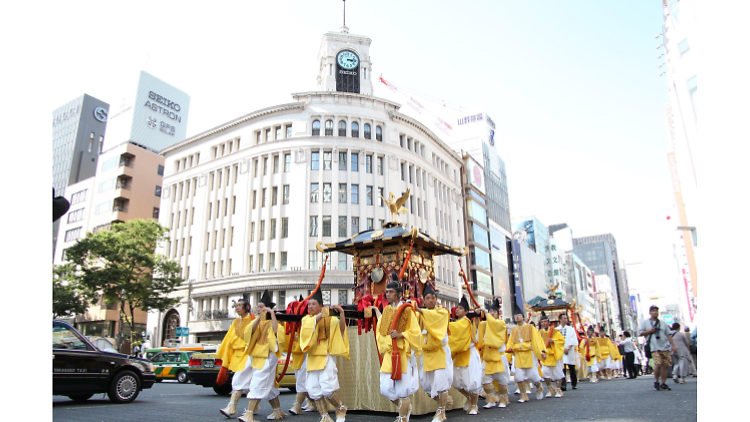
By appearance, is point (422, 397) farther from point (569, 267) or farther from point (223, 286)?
point (569, 267)

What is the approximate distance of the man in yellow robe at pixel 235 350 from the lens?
744cm

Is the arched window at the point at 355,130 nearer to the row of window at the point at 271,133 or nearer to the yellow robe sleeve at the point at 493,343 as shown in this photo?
the row of window at the point at 271,133

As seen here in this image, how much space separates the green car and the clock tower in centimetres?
3126

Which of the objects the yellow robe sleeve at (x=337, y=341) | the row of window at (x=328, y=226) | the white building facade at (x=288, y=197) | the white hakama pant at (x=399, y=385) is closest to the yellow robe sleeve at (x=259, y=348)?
the yellow robe sleeve at (x=337, y=341)

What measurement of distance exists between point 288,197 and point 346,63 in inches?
633

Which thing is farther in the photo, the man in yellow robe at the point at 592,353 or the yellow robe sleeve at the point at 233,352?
the man in yellow robe at the point at 592,353

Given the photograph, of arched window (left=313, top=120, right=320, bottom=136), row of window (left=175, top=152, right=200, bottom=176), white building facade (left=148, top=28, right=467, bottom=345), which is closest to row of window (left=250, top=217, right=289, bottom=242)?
white building facade (left=148, top=28, right=467, bottom=345)

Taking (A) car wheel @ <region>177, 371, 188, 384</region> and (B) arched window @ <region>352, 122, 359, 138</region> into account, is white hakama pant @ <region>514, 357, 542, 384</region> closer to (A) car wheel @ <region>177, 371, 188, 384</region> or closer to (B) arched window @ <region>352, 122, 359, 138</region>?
(A) car wheel @ <region>177, 371, 188, 384</region>

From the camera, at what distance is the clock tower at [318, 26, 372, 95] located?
1857 inches

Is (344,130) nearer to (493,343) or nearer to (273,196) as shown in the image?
(273,196)

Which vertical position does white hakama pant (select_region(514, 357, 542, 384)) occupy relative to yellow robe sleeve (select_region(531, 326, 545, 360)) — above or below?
below

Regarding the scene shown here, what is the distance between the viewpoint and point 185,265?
43.4 m

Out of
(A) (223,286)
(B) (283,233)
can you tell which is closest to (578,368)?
(B) (283,233)

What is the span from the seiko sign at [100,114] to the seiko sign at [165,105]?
107 ft
